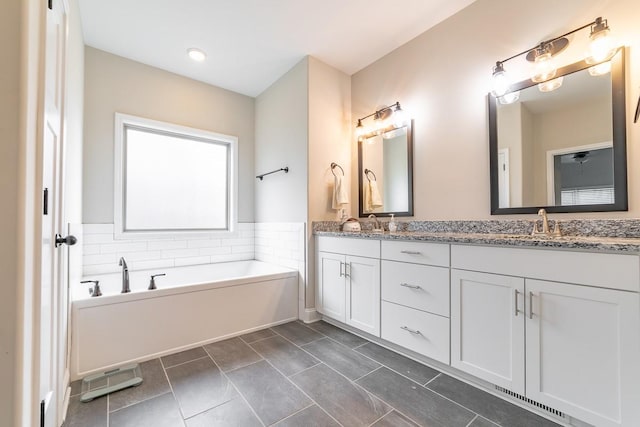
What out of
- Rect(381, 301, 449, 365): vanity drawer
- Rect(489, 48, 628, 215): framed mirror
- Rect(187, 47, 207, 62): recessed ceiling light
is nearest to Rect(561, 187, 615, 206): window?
Rect(489, 48, 628, 215): framed mirror

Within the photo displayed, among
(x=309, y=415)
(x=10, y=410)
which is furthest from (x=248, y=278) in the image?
(x=10, y=410)

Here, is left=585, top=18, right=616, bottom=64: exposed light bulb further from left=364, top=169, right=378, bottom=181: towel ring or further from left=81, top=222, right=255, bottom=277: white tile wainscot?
left=81, top=222, right=255, bottom=277: white tile wainscot

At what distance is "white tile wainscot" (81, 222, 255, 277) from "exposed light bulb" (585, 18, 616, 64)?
→ 3.31m

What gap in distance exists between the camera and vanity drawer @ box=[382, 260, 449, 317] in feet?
5.50

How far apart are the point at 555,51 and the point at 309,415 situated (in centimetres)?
253

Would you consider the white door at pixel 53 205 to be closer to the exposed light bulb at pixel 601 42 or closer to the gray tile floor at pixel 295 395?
the gray tile floor at pixel 295 395

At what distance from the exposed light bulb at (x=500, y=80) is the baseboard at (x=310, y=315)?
7.75 feet

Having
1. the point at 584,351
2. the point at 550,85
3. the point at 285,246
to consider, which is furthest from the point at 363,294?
the point at 550,85

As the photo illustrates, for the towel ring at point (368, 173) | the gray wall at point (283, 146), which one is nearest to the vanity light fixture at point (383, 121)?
the towel ring at point (368, 173)

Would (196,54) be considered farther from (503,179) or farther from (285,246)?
(503,179)

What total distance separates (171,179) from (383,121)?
242 centimetres

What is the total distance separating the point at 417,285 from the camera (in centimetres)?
181

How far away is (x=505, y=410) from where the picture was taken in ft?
4.53

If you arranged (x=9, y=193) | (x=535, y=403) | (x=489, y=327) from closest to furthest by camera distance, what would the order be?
(x=9, y=193) → (x=535, y=403) → (x=489, y=327)
